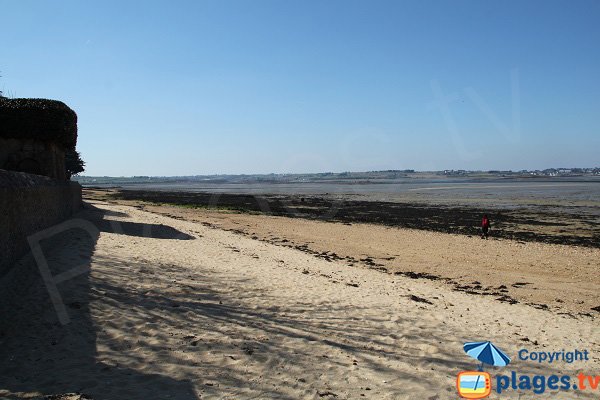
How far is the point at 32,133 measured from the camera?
1797cm

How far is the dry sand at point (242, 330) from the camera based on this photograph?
5.52 meters

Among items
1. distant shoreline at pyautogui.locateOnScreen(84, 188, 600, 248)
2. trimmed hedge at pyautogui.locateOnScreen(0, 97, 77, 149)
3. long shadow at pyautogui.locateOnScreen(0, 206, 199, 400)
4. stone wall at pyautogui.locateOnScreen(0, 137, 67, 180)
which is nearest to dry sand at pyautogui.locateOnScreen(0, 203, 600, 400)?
long shadow at pyautogui.locateOnScreen(0, 206, 199, 400)

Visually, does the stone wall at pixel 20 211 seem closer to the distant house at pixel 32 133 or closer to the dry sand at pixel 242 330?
the dry sand at pixel 242 330

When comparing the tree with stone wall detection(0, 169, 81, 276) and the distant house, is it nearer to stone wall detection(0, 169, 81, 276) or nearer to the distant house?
the distant house

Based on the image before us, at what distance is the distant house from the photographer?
17516 mm

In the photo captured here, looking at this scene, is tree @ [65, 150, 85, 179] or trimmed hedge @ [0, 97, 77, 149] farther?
tree @ [65, 150, 85, 179]

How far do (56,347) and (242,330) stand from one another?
9.32ft

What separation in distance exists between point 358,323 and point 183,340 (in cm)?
344

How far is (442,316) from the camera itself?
361 inches

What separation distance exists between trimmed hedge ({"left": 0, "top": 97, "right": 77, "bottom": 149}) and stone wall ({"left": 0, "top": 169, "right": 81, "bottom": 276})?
18.6ft

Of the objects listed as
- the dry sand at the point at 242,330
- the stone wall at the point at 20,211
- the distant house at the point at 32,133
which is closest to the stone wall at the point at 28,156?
the distant house at the point at 32,133
